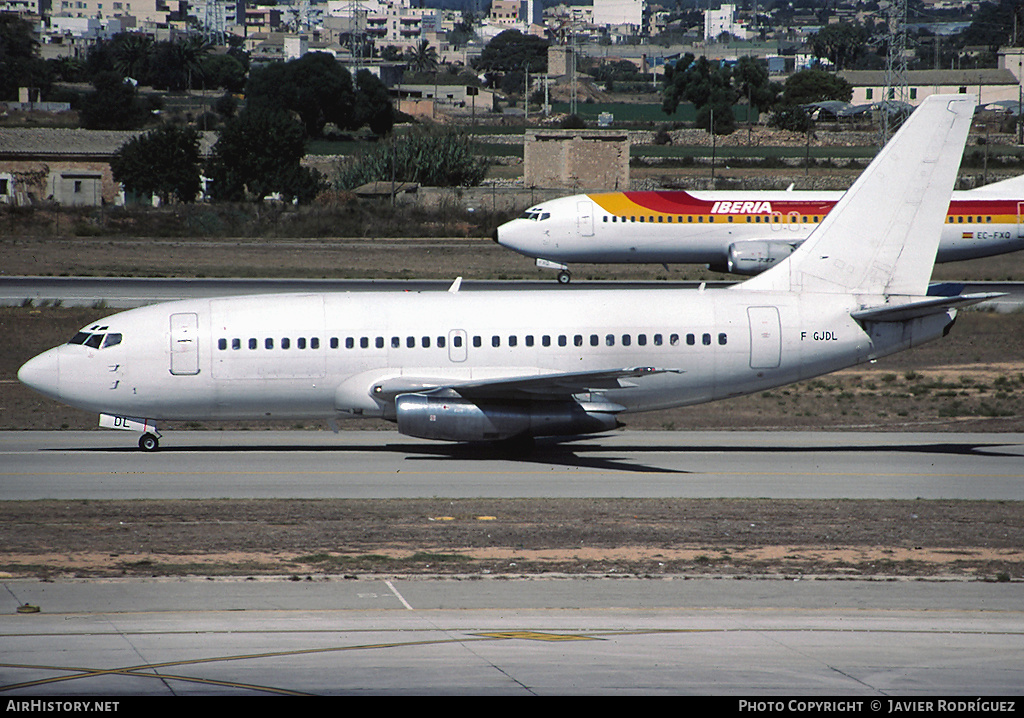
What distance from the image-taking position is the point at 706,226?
181 ft

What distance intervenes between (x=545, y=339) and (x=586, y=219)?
29.2 meters

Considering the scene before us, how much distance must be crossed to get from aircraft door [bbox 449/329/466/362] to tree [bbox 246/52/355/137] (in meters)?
115

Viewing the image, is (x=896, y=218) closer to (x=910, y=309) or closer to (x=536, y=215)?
(x=910, y=309)

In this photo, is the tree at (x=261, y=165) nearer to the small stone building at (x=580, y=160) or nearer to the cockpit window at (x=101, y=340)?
the small stone building at (x=580, y=160)

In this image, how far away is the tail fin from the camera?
27.9m

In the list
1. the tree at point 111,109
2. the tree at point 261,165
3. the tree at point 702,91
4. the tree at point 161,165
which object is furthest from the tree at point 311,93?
the tree at point 702,91

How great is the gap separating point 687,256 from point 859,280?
92.0 feet

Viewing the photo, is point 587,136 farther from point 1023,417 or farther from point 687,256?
point 1023,417

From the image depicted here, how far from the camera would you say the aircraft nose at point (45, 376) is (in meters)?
27.2

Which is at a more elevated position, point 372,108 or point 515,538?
point 372,108

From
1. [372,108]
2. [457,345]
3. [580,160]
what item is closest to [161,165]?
[580,160]

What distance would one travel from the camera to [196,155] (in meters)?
97.5

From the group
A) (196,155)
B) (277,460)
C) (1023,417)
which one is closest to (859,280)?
(1023,417)

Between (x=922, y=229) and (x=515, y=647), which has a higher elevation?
(x=922, y=229)
